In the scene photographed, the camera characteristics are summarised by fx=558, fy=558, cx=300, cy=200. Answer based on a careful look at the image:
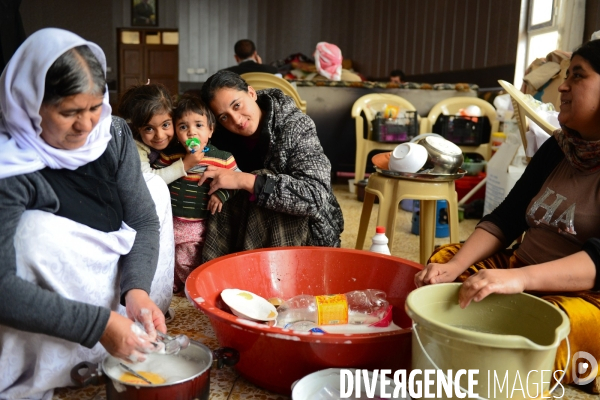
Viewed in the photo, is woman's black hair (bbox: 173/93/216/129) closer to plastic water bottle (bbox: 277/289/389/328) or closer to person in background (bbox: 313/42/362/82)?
plastic water bottle (bbox: 277/289/389/328)

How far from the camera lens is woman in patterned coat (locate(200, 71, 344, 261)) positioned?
1906 millimetres

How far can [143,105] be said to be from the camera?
1.83 m

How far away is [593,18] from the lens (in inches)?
147

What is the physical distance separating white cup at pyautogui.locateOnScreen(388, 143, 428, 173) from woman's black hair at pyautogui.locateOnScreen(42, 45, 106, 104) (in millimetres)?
1354

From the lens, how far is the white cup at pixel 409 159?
2170 mm

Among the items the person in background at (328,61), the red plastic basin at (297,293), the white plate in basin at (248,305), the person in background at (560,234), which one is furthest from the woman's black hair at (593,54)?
the person in background at (328,61)

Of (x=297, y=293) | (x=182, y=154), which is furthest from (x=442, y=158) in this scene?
(x=182, y=154)

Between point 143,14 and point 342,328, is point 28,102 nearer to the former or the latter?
point 342,328

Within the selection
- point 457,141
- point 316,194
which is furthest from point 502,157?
point 316,194

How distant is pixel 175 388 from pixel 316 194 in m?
1.02

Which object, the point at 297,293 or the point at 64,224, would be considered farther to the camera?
the point at 297,293

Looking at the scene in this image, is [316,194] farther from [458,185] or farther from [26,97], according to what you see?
[458,185]

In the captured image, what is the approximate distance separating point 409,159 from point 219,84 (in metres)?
0.78

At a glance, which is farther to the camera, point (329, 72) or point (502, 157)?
point (329, 72)
